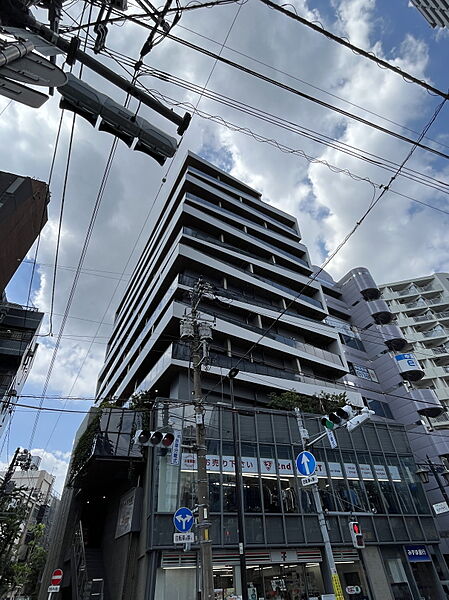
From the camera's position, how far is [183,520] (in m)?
8.87

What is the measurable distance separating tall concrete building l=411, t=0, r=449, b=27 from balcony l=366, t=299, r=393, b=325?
38860 mm

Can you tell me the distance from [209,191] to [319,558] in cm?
3377

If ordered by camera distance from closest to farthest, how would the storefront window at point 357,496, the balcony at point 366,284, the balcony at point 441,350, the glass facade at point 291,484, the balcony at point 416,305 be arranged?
the glass facade at point 291,484
the storefront window at point 357,496
the balcony at point 366,284
the balcony at point 441,350
the balcony at point 416,305

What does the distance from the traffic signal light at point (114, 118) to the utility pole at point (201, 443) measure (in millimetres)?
6851

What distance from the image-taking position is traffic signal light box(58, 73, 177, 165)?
16.9ft

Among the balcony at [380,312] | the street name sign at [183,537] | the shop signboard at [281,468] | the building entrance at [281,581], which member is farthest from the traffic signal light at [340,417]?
the balcony at [380,312]

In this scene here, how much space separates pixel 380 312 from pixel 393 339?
417cm

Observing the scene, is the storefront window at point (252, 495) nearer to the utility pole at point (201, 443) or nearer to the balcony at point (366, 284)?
the utility pole at point (201, 443)

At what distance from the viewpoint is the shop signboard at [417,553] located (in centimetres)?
1708

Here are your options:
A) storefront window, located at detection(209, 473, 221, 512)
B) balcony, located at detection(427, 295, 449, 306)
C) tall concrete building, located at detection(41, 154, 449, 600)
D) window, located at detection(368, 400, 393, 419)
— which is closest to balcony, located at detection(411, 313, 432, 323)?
balcony, located at detection(427, 295, 449, 306)

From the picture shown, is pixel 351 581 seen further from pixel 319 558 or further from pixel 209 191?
pixel 209 191

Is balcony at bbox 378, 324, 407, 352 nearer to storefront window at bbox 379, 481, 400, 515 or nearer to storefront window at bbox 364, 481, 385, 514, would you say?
storefront window at bbox 379, 481, 400, 515

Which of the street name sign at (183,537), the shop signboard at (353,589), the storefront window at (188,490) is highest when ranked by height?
the storefront window at (188,490)

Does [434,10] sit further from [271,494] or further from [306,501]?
[306,501]
